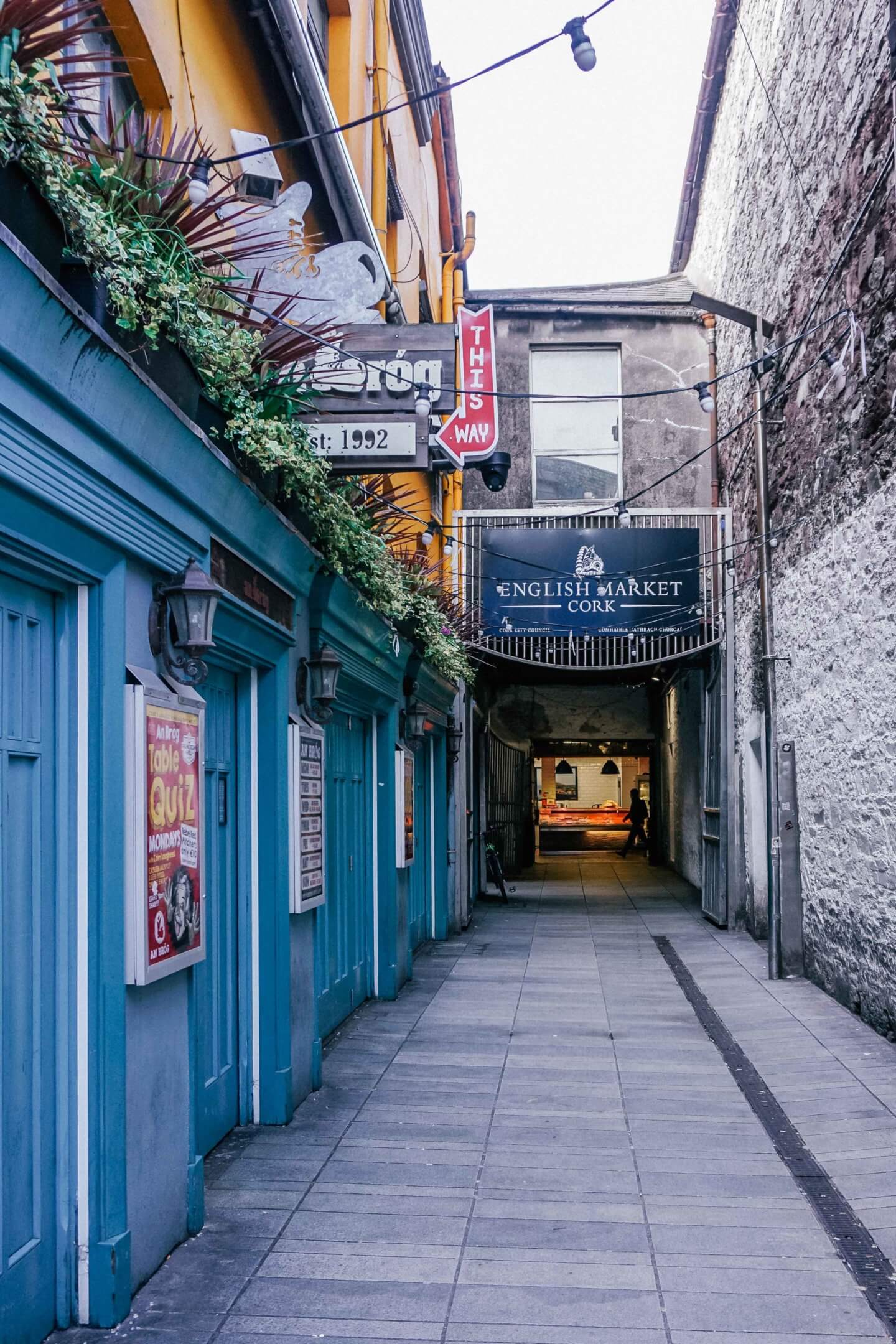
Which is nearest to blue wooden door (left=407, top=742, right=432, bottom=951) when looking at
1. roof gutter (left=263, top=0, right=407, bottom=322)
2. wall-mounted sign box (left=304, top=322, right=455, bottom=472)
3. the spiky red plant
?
roof gutter (left=263, top=0, right=407, bottom=322)

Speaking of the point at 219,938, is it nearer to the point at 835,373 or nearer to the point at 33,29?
the point at 33,29

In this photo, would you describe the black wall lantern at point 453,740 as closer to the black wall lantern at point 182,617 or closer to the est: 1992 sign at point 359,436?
the est: 1992 sign at point 359,436

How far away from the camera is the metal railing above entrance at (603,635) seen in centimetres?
1575

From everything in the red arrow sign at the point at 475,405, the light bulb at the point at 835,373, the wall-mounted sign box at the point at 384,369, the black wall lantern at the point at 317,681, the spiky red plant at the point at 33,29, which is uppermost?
the red arrow sign at the point at 475,405

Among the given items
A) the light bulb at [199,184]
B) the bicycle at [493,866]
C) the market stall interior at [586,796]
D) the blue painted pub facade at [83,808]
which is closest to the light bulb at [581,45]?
the light bulb at [199,184]

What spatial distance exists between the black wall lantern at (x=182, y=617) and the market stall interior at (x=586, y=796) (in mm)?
25512

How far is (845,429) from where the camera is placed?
375 inches

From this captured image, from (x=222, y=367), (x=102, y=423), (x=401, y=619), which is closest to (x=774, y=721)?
(x=401, y=619)

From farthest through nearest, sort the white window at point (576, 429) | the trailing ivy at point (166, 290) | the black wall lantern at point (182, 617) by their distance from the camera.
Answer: the white window at point (576, 429) < the black wall lantern at point (182, 617) < the trailing ivy at point (166, 290)

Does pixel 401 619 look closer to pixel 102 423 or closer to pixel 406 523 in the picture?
pixel 406 523

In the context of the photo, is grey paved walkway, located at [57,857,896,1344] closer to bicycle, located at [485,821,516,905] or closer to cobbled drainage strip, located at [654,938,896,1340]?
cobbled drainage strip, located at [654,938,896,1340]

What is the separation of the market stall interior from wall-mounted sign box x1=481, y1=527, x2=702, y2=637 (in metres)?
14.4

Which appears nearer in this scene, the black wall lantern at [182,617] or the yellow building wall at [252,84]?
the black wall lantern at [182,617]

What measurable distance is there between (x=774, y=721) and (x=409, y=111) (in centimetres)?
893
